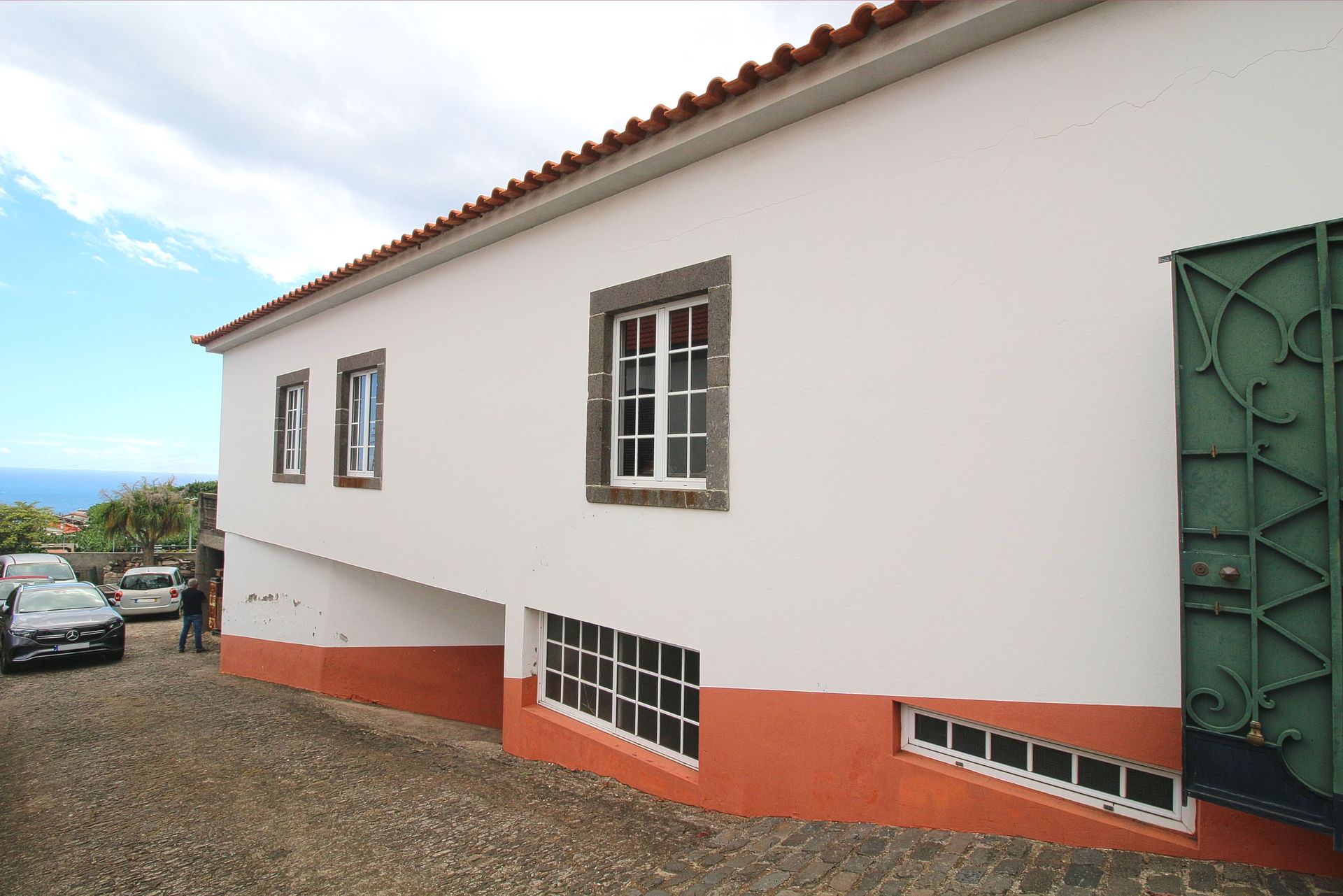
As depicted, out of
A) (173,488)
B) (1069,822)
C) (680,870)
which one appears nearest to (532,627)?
(680,870)

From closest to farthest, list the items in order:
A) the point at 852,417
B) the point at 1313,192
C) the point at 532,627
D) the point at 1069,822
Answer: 1. the point at 1313,192
2. the point at 1069,822
3. the point at 852,417
4. the point at 532,627

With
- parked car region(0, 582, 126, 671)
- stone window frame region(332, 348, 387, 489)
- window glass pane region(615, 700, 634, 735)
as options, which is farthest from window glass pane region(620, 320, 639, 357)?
parked car region(0, 582, 126, 671)

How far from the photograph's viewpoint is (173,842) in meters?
5.18

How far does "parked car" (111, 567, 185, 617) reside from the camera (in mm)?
19438

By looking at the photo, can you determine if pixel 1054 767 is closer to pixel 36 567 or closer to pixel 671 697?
pixel 671 697

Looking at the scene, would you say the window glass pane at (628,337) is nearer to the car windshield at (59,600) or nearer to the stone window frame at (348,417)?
the stone window frame at (348,417)

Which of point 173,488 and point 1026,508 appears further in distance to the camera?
point 173,488

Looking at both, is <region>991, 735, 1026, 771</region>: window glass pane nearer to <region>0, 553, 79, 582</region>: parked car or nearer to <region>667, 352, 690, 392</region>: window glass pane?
<region>667, 352, 690, 392</region>: window glass pane

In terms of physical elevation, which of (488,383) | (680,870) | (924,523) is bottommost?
(680,870)

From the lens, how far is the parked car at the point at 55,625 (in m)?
12.2

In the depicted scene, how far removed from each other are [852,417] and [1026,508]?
1.03 m

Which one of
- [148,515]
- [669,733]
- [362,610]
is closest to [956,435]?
[669,733]

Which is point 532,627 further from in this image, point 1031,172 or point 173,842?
point 1031,172

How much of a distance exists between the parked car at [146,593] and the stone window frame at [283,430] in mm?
11860
